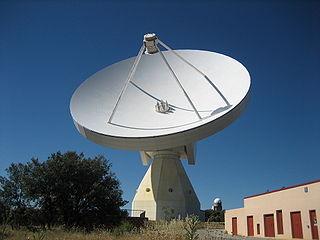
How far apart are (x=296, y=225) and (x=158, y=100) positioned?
38.5ft

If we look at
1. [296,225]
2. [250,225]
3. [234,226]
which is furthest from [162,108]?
[234,226]

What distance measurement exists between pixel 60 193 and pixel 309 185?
14.7 m

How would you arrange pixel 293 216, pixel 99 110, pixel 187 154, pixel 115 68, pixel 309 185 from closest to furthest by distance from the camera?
pixel 309 185 < pixel 293 216 < pixel 99 110 < pixel 115 68 < pixel 187 154

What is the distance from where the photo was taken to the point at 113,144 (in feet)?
64.1

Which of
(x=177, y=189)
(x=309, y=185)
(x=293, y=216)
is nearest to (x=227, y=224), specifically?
(x=177, y=189)

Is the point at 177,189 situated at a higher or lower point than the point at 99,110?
lower

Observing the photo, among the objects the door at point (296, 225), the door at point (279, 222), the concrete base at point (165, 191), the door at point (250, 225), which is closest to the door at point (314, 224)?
the door at point (296, 225)

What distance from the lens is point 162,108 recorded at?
870 inches

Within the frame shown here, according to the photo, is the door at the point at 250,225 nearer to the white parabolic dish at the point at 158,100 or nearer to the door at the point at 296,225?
the door at the point at 296,225

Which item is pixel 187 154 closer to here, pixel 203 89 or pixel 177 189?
pixel 177 189

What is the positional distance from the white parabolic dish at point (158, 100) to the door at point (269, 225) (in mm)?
8349

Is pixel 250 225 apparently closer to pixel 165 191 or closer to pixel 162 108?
pixel 165 191

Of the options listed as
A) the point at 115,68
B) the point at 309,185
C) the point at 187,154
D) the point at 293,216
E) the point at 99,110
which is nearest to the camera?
the point at 309,185

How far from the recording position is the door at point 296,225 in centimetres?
1945
